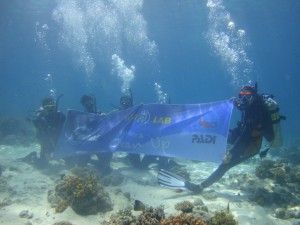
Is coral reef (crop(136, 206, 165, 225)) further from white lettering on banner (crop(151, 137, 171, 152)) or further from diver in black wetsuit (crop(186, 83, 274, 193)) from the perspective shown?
diver in black wetsuit (crop(186, 83, 274, 193))

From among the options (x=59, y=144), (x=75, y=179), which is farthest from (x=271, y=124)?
(x=59, y=144)

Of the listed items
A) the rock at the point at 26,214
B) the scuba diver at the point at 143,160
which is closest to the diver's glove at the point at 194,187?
the scuba diver at the point at 143,160

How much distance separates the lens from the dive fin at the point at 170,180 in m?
9.59

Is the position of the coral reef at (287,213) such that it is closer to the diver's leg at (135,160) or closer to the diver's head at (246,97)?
the diver's head at (246,97)

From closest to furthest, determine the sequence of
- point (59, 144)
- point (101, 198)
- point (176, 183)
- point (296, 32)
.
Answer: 1. point (101, 198)
2. point (176, 183)
3. point (59, 144)
4. point (296, 32)

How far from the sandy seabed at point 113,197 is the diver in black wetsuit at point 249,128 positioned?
1046 millimetres

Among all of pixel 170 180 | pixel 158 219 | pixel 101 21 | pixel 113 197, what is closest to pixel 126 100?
pixel 170 180

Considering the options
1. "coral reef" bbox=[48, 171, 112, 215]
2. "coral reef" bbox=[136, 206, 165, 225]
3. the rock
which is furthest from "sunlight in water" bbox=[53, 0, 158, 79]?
"coral reef" bbox=[136, 206, 165, 225]

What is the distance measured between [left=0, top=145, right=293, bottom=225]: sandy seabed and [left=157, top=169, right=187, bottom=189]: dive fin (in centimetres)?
34

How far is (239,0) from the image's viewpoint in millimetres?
36750

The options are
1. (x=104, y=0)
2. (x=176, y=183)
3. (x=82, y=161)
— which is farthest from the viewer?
(x=104, y=0)

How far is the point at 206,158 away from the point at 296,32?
59551mm

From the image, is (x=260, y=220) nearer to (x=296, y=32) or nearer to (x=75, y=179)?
(x=75, y=179)

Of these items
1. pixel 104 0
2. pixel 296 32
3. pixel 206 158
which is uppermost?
pixel 296 32
